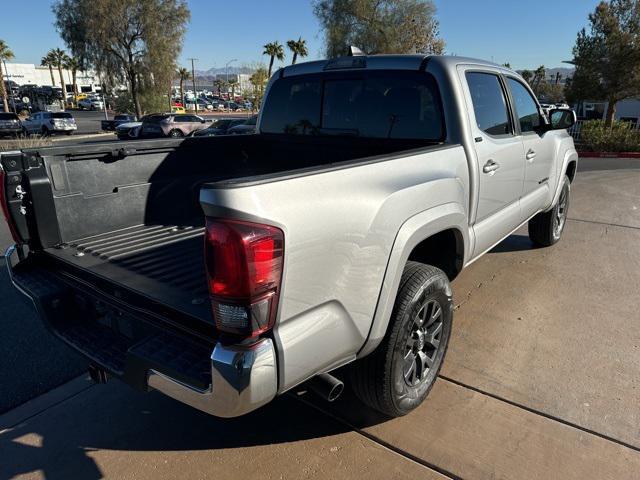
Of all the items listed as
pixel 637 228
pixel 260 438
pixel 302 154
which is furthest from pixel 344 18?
pixel 260 438

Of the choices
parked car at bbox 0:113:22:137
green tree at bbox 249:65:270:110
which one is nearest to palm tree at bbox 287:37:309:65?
green tree at bbox 249:65:270:110

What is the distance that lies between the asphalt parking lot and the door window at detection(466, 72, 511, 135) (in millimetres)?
1535

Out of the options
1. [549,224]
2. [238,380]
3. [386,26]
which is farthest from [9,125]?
[238,380]

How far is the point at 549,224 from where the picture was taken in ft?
18.2

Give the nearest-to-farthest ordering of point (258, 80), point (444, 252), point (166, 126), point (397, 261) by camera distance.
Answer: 1. point (397, 261)
2. point (444, 252)
3. point (166, 126)
4. point (258, 80)

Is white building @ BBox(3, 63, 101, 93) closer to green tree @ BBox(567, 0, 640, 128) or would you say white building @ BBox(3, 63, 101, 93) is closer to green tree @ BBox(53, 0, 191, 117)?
green tree @ BBox(53, 0, 191, 117)

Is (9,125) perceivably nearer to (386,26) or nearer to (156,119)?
(156,119)

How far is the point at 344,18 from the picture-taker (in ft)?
109

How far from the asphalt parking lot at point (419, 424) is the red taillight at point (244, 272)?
1.08m

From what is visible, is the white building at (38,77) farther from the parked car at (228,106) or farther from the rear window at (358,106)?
the rear window at (358,106)

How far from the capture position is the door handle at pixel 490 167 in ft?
10.9

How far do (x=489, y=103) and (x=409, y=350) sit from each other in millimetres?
2084

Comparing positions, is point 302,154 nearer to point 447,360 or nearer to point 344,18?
point 447,360

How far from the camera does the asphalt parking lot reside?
2.45m
